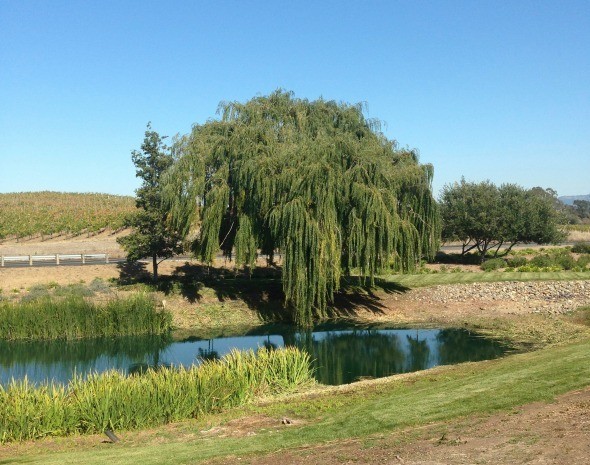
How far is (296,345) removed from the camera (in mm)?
29016

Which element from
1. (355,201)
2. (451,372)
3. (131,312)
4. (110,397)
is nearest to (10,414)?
(110,397)

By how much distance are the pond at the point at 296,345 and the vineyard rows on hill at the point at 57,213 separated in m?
19.3

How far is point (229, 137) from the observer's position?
35219 millimetres

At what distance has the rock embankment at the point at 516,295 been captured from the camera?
34.4 metres

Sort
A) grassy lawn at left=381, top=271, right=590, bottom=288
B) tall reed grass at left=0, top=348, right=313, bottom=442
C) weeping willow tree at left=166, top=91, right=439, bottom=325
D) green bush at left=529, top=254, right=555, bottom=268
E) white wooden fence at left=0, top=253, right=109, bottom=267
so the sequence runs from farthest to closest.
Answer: green bush at left=529, top=254, right=555, bottom=268 → white wooden fence at left=0, top=253, right=109, bottom=267 → grassy lawn at left=381, top=271, right=590, bottom=288 → weeping willow tree at left=166, top=91, right=439, bottom=325 → tall reed grass at left=0, top=348, right=313, bottom=442

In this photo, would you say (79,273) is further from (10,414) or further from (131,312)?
(10,414)

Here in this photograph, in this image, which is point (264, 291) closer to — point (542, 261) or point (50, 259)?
point (50, 259)

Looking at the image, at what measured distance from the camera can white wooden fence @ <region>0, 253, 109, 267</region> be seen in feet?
148

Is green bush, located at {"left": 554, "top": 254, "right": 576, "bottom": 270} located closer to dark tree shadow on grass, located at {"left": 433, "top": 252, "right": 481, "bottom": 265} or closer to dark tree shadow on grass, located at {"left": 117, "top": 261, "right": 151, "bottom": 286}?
dark tree shadow on grass, located at {"left": 433, "top": 252, "right": 481, "bottom": 265}

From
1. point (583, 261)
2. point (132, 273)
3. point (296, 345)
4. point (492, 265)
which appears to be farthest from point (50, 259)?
point (583, 261)

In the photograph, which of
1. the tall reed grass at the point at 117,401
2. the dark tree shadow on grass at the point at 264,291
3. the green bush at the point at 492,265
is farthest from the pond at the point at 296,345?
the green bush at the point at 492,265

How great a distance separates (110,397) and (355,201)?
1874 centimetres

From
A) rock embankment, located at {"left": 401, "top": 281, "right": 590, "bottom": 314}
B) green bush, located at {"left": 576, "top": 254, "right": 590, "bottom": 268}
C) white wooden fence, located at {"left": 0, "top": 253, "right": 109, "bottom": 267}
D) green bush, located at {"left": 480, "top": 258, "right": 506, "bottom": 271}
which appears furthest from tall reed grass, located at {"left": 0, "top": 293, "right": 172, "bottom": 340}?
green bush, located at {"left": 576, "top": 254, "right": 590, "bottom": 268}

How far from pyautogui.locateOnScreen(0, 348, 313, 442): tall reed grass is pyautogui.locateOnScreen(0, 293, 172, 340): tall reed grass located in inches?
588
